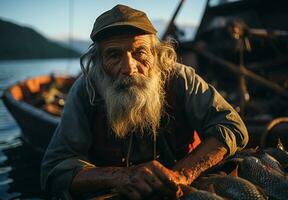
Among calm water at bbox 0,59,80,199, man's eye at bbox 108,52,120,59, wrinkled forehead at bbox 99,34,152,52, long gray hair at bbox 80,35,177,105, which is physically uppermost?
wrinkled forehead at bbox 99,34,152,52

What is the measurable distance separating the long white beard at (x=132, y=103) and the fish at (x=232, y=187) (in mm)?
845

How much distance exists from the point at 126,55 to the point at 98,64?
0.41 meters

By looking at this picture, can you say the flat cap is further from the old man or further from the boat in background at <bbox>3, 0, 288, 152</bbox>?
the boat in background at <bbox>3, 0, 288, 152</bbox>

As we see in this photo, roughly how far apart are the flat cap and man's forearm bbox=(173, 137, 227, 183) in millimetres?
1160

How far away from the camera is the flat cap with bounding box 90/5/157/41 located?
10.7 ft

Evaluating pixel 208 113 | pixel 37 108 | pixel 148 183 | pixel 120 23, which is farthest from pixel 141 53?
pixel 37 108

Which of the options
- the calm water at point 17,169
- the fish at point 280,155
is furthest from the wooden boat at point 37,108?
the fish at point 280,155

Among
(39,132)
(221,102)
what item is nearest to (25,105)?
(39,132)

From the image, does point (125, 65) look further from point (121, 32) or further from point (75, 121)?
point (75, 121)

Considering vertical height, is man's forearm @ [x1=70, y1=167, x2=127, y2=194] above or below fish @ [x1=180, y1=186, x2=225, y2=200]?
below

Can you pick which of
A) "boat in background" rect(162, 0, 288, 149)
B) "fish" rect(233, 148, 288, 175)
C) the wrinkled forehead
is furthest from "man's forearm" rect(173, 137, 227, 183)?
"boat in background" rect(162, 0, 288, 149)

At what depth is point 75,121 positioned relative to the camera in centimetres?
338

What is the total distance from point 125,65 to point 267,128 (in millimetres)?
2581

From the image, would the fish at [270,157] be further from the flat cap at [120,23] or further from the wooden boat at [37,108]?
the wooden boat at [37,108]
